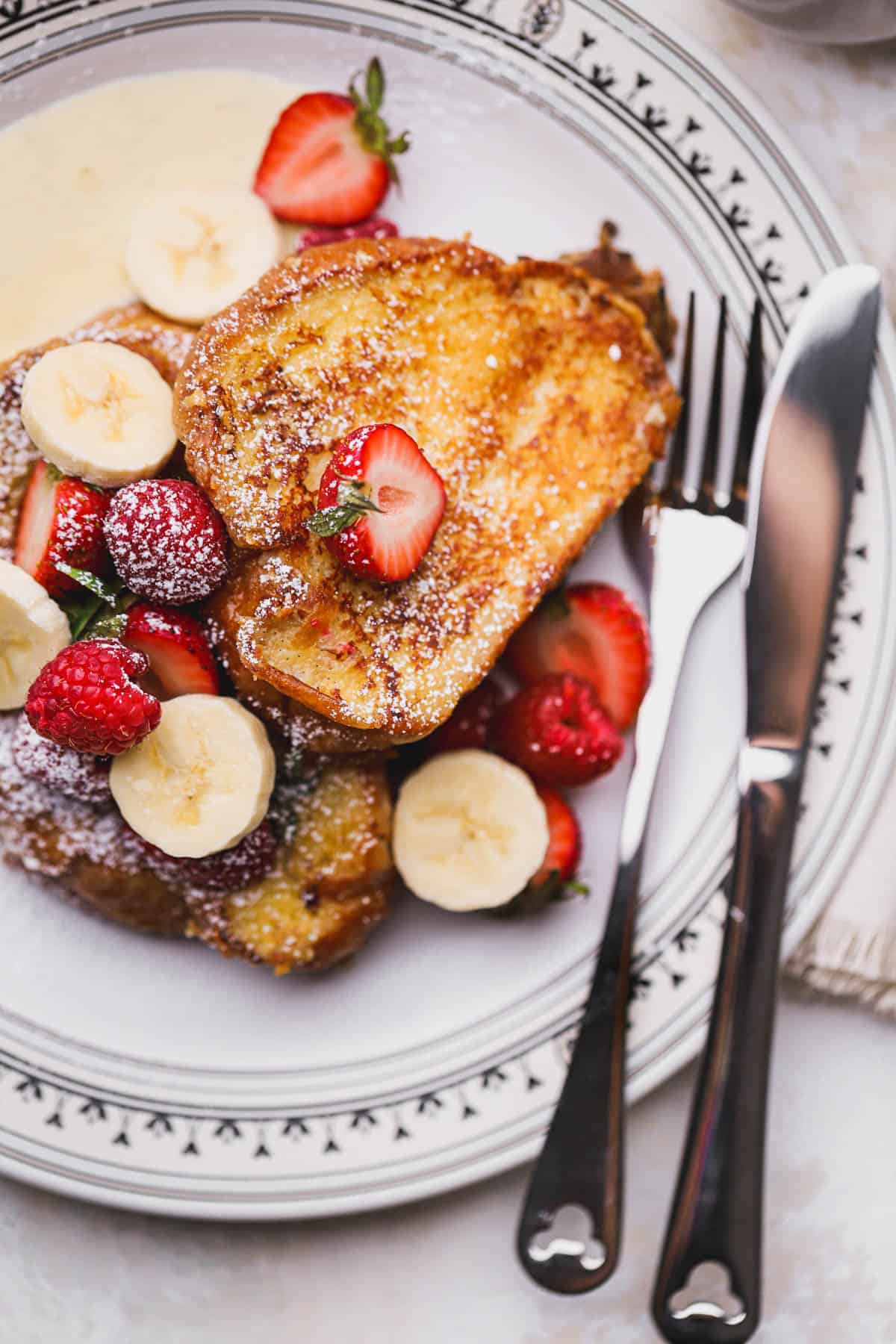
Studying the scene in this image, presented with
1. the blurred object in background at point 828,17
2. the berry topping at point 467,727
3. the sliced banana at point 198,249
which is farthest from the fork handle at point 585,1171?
the blurred object in background at point 828,17

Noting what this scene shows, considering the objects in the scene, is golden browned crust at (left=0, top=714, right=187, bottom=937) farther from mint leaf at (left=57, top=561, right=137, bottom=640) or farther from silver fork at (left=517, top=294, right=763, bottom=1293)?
silver fork at (left=517, top=294, right=763, bottom=1293)

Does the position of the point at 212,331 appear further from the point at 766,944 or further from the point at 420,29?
the point at 766,944

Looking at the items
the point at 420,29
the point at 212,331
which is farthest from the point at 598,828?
the point at 420,29

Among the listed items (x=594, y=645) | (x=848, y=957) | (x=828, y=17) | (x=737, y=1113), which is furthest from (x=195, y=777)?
(x=828, y=17)

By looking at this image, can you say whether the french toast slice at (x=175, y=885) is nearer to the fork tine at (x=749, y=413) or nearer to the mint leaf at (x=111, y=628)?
the mint leaf at (x=111, y=628)

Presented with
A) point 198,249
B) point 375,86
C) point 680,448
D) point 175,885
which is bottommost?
point 175,885

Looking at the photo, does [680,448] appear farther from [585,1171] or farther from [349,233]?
[585,1171]
